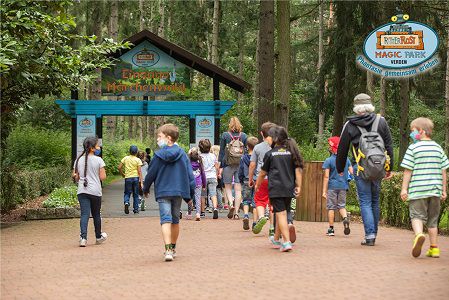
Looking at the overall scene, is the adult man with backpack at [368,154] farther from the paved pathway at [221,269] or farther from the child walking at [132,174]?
the child walking at [132,174]

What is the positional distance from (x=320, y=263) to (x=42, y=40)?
30.1 feet

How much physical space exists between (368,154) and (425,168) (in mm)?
1082

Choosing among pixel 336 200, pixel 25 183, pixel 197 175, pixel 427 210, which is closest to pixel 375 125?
pixel 427 210

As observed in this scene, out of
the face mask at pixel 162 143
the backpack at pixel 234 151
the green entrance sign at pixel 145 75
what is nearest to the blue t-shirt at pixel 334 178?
the backpack at pixel 234 151

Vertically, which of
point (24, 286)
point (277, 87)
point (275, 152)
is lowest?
point (24, 286)

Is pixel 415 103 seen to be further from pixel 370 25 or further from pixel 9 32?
pixel 9 32

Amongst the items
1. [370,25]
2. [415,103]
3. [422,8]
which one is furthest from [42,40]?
[415,103]

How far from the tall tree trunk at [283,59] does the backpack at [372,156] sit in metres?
9.27

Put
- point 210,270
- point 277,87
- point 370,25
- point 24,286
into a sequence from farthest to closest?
point 370,25
point 277,87
point 210,270
point 24,286

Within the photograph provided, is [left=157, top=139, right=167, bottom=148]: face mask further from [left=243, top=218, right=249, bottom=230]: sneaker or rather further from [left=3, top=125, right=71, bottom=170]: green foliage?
[left=3, top=125, right=71, bottom=170]: green foliage

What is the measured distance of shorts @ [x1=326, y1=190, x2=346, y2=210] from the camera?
13.7 m

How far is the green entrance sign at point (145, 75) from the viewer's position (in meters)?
24.0

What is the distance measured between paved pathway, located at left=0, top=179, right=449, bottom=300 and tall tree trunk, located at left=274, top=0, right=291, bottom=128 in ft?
22.7

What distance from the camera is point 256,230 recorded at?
12555mm
